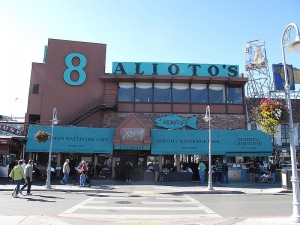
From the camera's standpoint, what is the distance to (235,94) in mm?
30156

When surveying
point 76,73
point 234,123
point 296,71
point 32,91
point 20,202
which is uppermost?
point 296,71

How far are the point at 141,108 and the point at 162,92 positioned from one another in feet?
8.52

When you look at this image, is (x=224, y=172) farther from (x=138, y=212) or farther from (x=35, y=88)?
(x=35, y=88)

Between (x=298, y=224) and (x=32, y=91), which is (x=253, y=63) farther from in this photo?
(x=298, y=224)

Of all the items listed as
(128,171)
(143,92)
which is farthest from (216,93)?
(128,171)

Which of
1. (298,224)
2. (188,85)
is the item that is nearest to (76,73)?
(188,85)

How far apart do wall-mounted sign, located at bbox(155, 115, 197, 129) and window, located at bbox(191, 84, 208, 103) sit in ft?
6.59

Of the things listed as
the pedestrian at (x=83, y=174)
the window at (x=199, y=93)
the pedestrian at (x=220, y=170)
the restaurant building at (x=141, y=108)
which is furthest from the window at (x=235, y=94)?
the pedestrian at (x=83, y=174)

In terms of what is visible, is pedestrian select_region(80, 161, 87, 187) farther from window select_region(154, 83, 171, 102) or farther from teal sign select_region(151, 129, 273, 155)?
window select_region(154, 83, 171, 102)

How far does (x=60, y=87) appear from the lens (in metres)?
29.8

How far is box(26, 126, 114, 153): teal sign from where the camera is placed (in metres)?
25.6

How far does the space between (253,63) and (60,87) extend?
27780 millimetres

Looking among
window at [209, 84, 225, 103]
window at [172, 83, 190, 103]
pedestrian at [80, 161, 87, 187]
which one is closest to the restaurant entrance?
pedestrian at [80, 161, 87, 187]

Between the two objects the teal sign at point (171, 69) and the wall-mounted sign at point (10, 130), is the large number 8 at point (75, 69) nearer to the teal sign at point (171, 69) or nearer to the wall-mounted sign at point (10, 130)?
the teal sign at point (171, 69)
